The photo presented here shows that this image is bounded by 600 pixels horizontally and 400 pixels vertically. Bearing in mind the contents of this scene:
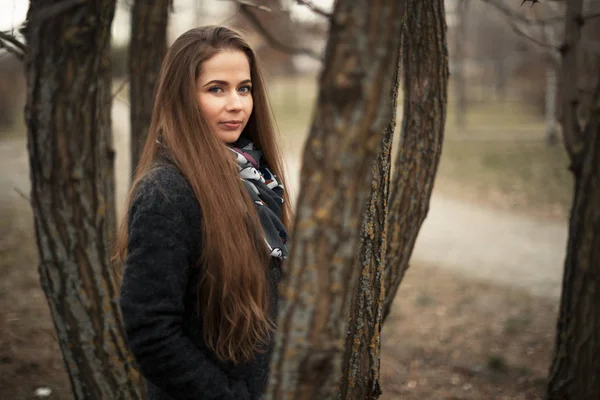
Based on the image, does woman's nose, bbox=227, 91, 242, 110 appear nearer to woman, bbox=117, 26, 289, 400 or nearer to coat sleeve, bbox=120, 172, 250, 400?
woman, bbox=117, 26, 289, 400

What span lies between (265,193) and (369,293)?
55 centimetres

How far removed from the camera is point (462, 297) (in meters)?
5.71

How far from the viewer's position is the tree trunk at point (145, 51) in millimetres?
3404

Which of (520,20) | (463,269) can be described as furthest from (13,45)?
(463,269)

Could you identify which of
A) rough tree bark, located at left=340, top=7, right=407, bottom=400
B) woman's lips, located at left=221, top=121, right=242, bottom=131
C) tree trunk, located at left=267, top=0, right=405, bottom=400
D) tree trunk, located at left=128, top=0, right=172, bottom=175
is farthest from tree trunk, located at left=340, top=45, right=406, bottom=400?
tree trunk, located at left=128, top=0, right=172, bottom=175

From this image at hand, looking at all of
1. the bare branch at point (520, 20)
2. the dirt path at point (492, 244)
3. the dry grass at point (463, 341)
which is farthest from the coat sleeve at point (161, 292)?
the dirt path at point (492, 244)

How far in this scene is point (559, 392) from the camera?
2008 millimetres

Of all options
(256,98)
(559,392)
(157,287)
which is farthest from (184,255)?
(559,392)

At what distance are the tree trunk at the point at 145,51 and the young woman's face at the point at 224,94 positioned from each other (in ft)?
5.73

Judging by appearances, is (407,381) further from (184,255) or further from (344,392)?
Answer: (184,255)

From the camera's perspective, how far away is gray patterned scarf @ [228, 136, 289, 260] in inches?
68.4

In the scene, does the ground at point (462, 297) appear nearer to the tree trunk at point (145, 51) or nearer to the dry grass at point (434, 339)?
the dry grass at point (434, 339)

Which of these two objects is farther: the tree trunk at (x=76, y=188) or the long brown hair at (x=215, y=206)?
the tree trunk at (x=76, y=188)

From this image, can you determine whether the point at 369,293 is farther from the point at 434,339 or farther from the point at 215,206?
the point at 434,339
